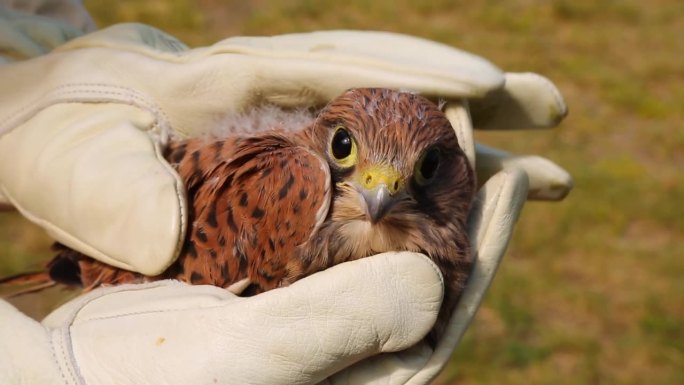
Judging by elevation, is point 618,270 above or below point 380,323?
below

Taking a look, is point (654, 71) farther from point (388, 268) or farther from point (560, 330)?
point (388, 268)

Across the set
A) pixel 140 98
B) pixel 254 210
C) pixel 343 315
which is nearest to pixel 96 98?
pixel 140 98

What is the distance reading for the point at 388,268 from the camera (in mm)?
2211

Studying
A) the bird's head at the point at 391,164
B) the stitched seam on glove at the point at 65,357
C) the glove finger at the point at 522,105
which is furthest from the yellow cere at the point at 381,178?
the stitched seam on glove at the point at 65,357

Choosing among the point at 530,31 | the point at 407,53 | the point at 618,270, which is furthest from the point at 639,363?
the point at 530,31

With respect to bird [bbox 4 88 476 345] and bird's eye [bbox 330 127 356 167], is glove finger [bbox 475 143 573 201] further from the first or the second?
bird's eye [bbox 330 127 356 167]

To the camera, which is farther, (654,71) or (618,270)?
(654,71)

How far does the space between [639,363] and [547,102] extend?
2.39 metres

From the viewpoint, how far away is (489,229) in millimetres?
2561

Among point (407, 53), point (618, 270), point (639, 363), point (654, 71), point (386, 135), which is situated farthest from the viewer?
point (654, 71)

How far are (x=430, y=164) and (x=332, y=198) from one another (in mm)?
294

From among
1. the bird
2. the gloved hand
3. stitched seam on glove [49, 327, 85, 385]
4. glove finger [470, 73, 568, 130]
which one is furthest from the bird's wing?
glove finger [470, 73, 568, 130]

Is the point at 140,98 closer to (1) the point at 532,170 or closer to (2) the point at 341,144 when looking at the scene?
(2) the point at 341,144

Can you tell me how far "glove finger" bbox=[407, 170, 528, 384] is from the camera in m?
2.50
